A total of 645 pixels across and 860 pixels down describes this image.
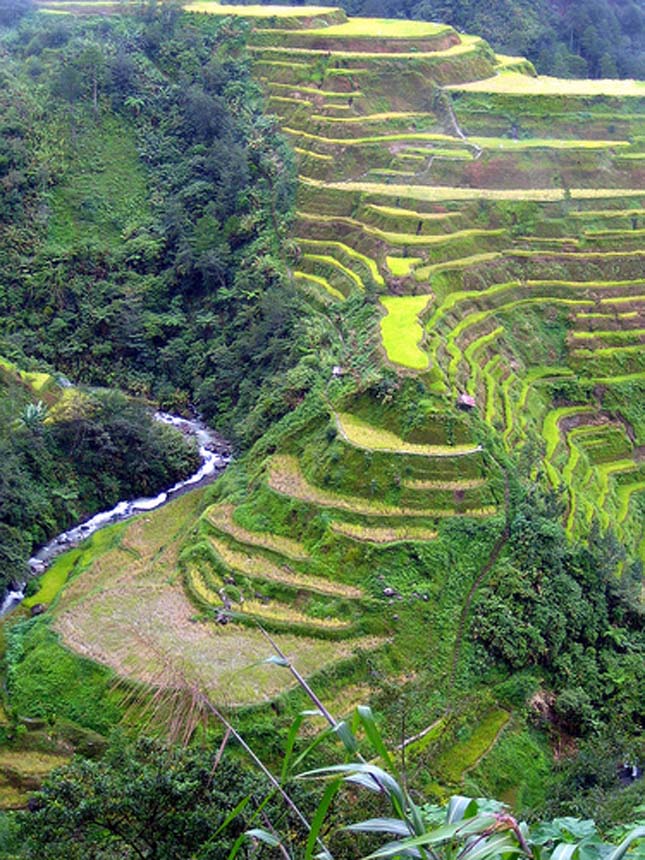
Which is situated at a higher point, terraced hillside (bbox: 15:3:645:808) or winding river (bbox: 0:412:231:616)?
terraced hillside (bbox: 15:3:645:808)

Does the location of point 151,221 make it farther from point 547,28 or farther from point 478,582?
point 547,28

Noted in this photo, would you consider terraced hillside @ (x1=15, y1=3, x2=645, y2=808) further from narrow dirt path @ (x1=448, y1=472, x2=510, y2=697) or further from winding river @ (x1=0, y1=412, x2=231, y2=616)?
winding river @ (x1=0, y1=412, x2=231, y2=616)

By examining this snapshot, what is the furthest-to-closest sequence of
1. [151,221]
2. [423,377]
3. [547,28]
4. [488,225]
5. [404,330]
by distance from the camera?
[547,28] → [151,221] → [488,225] → [404,330] → [423,377]

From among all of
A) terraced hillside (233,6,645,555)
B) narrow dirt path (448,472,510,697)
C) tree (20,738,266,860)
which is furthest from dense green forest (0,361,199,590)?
tree (20,738,266,860)

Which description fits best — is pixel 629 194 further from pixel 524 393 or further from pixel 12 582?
pixel 12 582

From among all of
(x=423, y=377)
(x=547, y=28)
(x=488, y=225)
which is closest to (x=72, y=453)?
(x=423, y=377)

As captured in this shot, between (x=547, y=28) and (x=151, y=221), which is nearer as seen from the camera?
(x=151, y=221)
